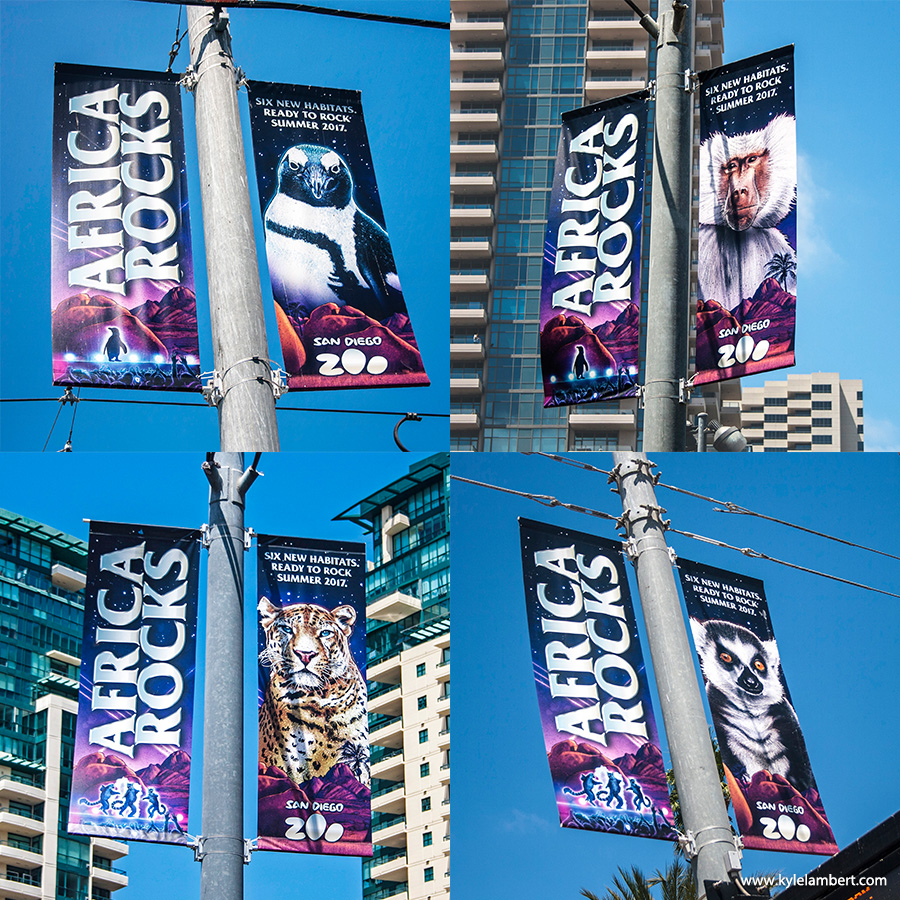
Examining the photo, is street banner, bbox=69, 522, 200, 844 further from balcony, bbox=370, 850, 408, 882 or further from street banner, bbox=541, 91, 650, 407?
street banner, bbox=541, 91, 650, 407

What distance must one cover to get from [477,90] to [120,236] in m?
91.9

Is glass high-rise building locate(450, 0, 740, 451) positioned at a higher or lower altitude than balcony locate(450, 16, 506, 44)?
lower

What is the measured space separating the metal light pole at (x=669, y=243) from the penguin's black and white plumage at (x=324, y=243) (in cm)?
312

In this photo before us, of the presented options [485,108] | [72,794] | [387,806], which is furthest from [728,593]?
[485,108]

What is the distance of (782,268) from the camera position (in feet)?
46.0

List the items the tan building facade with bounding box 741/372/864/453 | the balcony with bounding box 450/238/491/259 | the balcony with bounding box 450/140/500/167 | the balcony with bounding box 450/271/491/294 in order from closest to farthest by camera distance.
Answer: the balcony with bounding box 450/271/491/294 → the balcony with bounding box 450/238/491/259 → the balcony with bounding box 450/140/500/167 → the tan building facade with bounding box 741/372/864/453

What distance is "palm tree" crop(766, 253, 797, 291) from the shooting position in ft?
45.8

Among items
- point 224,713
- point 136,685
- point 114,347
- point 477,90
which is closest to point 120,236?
point 114,347

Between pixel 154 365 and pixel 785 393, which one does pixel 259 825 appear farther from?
pixel 785 393

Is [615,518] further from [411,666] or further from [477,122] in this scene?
[477,122]

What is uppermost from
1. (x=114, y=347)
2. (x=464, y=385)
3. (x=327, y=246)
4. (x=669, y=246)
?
(x=464, y=385)

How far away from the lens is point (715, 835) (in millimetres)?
11719

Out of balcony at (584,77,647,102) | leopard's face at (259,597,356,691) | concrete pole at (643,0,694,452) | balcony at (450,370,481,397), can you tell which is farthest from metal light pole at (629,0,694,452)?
balcony at (584,77,647,102)

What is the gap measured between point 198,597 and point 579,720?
343 centimetres
